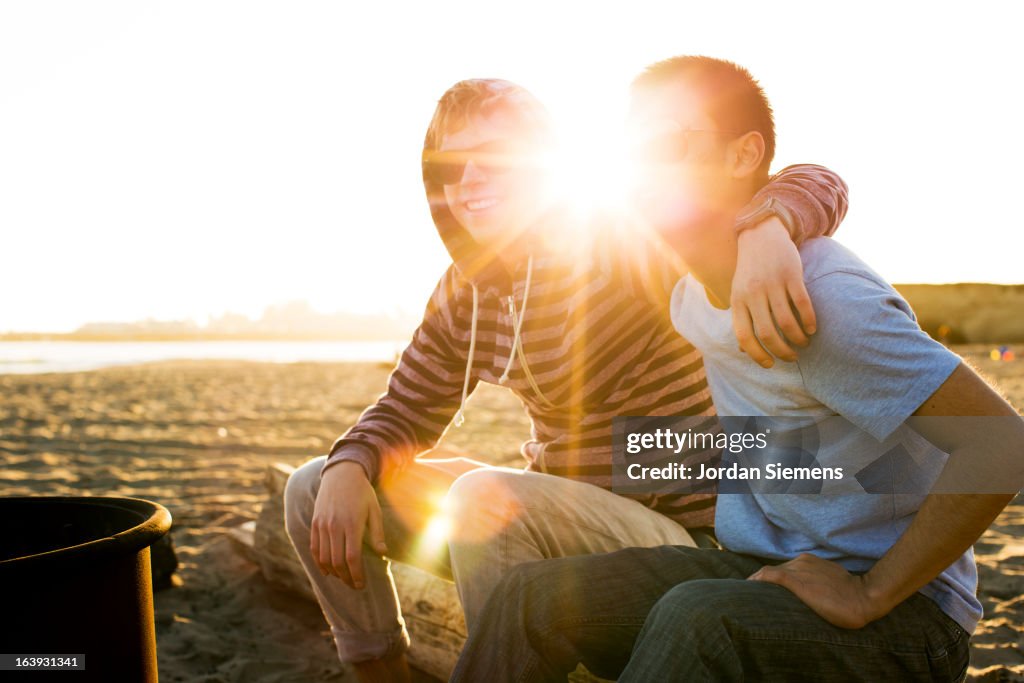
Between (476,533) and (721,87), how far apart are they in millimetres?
1156

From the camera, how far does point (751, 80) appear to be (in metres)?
1.69

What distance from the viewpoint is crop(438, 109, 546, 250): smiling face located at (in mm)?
2059

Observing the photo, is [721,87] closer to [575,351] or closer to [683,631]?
[575,351]

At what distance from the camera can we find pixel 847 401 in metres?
1.31

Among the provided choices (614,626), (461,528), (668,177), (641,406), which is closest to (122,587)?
(461,528)

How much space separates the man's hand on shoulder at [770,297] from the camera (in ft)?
4.25

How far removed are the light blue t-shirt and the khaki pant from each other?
269mm

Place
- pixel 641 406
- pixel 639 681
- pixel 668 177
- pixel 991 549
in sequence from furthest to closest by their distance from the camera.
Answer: pixel 991 549, pixel 641 406, pixel 668 177, pixel 639 681

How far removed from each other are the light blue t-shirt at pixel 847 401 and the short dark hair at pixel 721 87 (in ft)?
1.21

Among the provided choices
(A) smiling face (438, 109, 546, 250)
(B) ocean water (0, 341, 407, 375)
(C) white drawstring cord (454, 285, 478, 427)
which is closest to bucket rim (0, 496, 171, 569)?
(C) white drawstring cord (454, 285, 478, 427)

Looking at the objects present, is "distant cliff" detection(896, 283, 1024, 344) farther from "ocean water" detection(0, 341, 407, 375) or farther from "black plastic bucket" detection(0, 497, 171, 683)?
"black plastic bucket" detection(0, 497, 171, 683)

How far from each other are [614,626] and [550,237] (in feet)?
3.42

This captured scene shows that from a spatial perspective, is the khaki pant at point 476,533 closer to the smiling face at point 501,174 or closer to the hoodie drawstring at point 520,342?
the hoodie drawstring at point 520,342

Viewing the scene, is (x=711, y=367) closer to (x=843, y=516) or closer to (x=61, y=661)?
(x=843, y=516)
